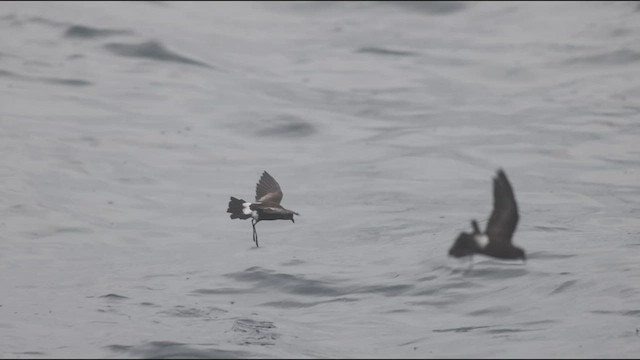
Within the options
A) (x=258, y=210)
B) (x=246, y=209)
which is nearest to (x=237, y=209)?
(x=246, y=209)

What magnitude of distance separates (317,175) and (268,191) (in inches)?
347

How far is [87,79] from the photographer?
96.4 feet

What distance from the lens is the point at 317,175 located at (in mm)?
24422

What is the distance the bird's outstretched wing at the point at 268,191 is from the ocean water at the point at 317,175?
5.08 ft

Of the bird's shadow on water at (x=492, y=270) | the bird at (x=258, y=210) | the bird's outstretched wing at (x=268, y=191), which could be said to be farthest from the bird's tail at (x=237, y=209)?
the bird's shadow on water at (x=492, y=270)

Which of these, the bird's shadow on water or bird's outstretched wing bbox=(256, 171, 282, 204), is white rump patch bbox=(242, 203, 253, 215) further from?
the bird's shadow on water

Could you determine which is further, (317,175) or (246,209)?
(317,175)

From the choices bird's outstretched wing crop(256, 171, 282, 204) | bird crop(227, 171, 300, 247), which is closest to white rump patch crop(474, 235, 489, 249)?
bird crop(227, 171, 300, 247)

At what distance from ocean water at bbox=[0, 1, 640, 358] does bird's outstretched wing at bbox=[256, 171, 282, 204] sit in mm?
1548

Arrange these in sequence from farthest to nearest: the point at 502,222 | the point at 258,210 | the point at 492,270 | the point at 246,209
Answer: the point at 492,270 → the point at 258,210 → the point at 246,209 → the point at 502,222

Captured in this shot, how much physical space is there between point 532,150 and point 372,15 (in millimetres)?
10955

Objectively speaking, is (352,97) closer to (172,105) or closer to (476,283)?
(172,105)

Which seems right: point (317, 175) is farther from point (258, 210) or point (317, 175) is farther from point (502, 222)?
point (502, 222)

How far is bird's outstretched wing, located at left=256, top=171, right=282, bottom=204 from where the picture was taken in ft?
50.7
